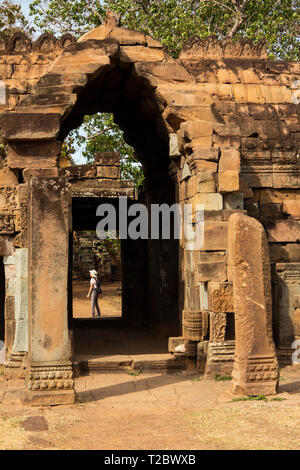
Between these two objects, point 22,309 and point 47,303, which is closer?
point 47,303

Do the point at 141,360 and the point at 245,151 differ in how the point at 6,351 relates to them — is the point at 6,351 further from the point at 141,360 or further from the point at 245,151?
the point at 245,151

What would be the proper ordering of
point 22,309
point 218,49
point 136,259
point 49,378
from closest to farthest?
point 49,378 → point 22,309 → point 218,49 → point 136,259

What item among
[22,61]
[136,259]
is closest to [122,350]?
[136,259]

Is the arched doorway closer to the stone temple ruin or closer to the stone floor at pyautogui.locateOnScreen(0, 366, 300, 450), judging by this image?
the stone temple ruin

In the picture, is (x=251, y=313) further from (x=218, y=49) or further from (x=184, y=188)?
(x=218, y=49)

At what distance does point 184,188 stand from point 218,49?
3007 millimetres

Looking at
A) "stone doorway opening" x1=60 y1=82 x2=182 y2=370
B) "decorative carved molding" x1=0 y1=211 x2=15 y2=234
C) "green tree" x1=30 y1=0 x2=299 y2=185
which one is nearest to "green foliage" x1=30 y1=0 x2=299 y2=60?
"green tree" x1=30 y1=0 x2=299 y2=185

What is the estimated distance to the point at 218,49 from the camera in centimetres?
1129

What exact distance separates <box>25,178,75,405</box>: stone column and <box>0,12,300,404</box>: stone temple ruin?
1 cm

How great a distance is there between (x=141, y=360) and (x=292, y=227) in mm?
3351

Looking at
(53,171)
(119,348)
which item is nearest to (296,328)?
(119,348)

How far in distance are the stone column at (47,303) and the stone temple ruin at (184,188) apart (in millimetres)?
12

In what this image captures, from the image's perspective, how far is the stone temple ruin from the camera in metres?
7.20

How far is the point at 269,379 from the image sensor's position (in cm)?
723
